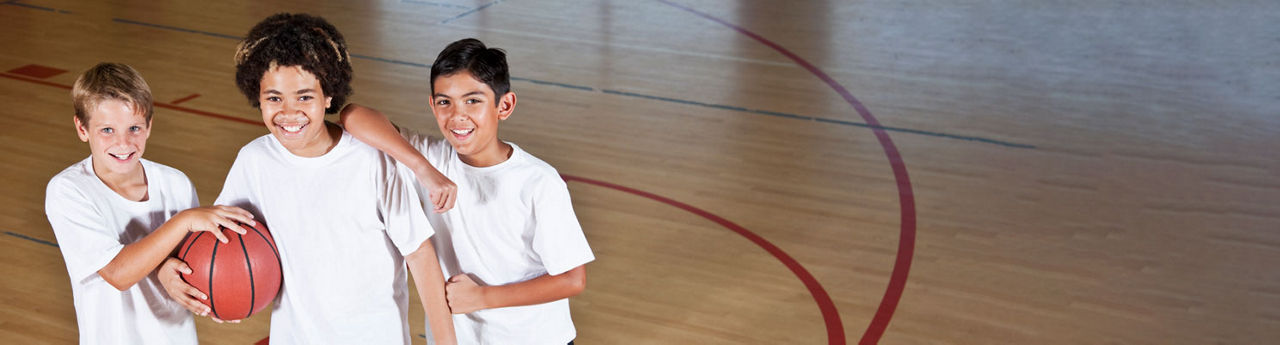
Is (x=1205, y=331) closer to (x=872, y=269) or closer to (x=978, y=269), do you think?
(x=978, y=269)

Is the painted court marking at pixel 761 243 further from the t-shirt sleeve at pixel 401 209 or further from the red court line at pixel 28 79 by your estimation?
the red court line at pixel 28 79

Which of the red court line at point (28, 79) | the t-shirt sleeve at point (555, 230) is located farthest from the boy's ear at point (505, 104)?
the red court line at point (28, 79)

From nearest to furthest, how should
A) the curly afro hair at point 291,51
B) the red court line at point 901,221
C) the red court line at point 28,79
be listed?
the curly afro hair at point 291,51 → the red court line at point 901,221 → the red court line at point 28,79

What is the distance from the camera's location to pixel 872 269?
443cm

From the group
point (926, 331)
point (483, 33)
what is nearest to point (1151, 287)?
point (926, 331)

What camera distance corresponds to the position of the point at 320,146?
2.10 m

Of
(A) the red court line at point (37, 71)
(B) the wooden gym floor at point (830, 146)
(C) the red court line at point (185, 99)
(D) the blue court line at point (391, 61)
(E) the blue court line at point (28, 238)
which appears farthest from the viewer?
(D) the blue court line at point (391, 61)

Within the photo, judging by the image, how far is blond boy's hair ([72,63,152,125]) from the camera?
208 centimetres

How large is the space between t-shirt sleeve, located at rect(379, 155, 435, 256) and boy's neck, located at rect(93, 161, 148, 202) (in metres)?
0.48

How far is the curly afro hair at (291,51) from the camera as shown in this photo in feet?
6.53

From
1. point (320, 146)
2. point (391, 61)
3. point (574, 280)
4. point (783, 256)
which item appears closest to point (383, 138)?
point (320, 146)

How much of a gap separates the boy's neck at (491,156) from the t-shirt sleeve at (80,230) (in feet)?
2.19

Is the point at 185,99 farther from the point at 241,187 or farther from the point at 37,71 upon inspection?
the point at 241,187

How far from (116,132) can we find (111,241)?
0.20 m
